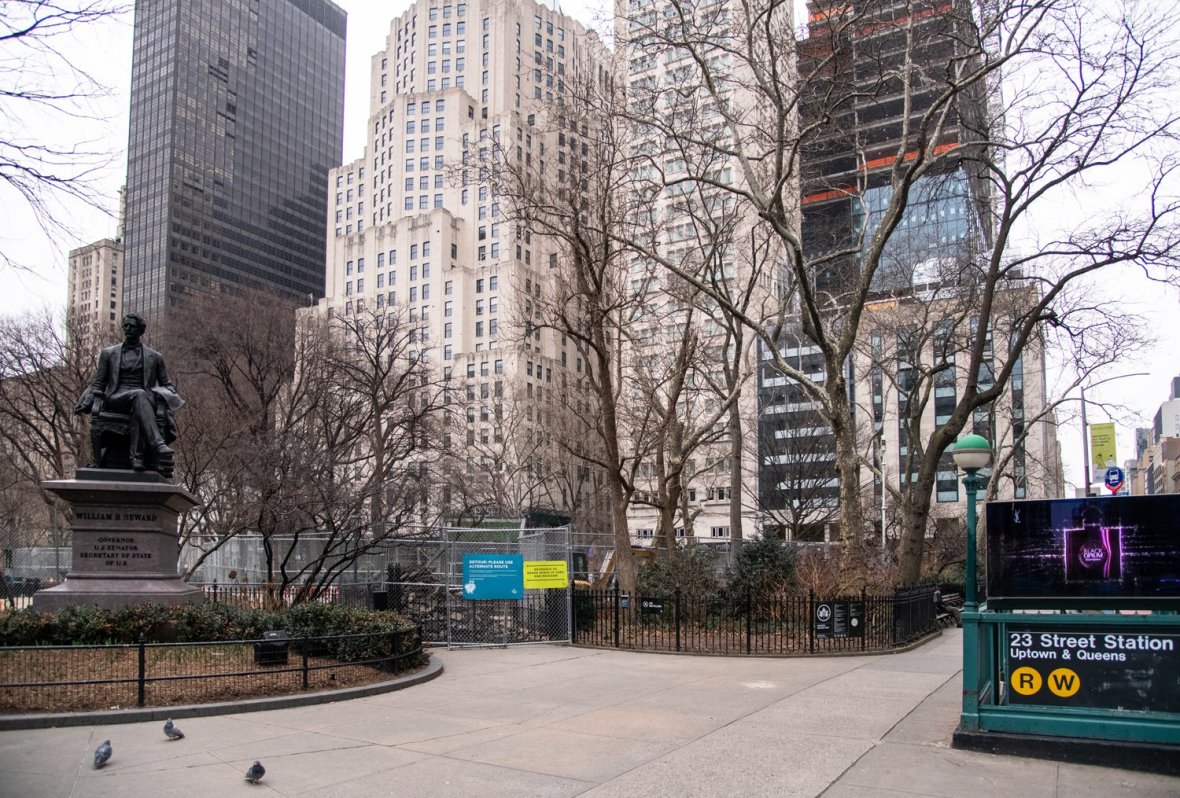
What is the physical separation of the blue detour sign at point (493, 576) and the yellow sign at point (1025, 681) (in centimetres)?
1088

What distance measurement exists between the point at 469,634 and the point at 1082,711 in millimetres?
12445

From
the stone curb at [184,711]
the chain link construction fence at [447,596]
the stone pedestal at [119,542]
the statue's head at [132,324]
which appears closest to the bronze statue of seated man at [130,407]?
the statue's head at [132,324]

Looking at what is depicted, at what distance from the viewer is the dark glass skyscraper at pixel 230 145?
34.2 m

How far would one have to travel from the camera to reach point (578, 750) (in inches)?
327

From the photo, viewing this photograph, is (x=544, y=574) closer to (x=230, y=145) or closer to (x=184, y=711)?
(x=184, y=711)

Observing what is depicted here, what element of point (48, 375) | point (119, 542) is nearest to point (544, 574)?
point (119, 542)

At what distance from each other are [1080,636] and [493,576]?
1162cm

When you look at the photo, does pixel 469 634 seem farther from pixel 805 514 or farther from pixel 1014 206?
pixel 805 514

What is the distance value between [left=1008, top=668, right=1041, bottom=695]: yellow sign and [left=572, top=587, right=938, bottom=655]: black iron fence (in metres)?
7.29

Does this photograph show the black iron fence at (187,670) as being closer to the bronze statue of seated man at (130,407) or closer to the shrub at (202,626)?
the shrub at (202,626)

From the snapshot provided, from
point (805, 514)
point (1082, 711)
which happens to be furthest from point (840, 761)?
point (805, 514)

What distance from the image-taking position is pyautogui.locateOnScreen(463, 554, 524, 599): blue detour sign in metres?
17.2

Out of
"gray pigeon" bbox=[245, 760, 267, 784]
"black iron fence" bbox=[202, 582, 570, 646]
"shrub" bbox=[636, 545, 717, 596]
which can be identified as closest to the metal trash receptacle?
"gray pigeon" bbox=[245, 760, 267, 784]

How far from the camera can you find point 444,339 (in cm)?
10375
